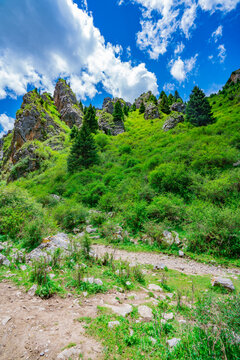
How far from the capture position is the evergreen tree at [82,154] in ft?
101

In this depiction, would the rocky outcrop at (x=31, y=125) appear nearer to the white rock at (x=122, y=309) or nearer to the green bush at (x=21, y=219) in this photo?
the green bush at (x=21, y=219)

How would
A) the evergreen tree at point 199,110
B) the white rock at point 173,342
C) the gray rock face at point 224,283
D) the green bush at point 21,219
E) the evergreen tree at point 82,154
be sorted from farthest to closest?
the evergreen tree at point 199,110 → the evergreen tree at point 82,154 → the green bush at point 21,219 → the gray rock face at point 224,283 → the white rock at point 173,342

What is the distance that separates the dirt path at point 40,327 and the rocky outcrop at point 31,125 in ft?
164

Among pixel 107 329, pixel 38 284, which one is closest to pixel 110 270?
pixel 38 284

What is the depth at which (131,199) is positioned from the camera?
53.9ft

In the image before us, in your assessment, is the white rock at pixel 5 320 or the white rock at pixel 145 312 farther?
the white rock at pixel 145 312

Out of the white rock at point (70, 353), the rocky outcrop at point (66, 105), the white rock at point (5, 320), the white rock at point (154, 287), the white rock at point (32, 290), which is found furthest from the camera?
the rocky outcrop at point (66, 105)

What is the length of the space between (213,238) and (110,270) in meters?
6.85

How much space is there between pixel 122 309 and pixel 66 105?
234 ft

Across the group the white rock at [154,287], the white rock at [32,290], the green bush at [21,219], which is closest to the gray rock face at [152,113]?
the green bush at [21,219]

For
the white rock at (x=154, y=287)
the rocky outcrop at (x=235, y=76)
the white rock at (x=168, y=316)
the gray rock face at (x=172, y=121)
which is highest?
the rocky outcrop at (x=235, y=76)

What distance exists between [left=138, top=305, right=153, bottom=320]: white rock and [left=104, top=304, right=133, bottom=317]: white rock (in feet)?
0.93

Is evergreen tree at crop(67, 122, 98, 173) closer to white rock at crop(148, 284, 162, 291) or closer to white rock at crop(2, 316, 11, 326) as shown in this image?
white rock at crop(148, 284, 162, 291)

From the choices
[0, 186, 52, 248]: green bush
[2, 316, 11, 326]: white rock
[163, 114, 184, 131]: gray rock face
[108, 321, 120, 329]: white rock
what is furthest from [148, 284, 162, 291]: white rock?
[163, 114, 184, 131]: gray rock face
